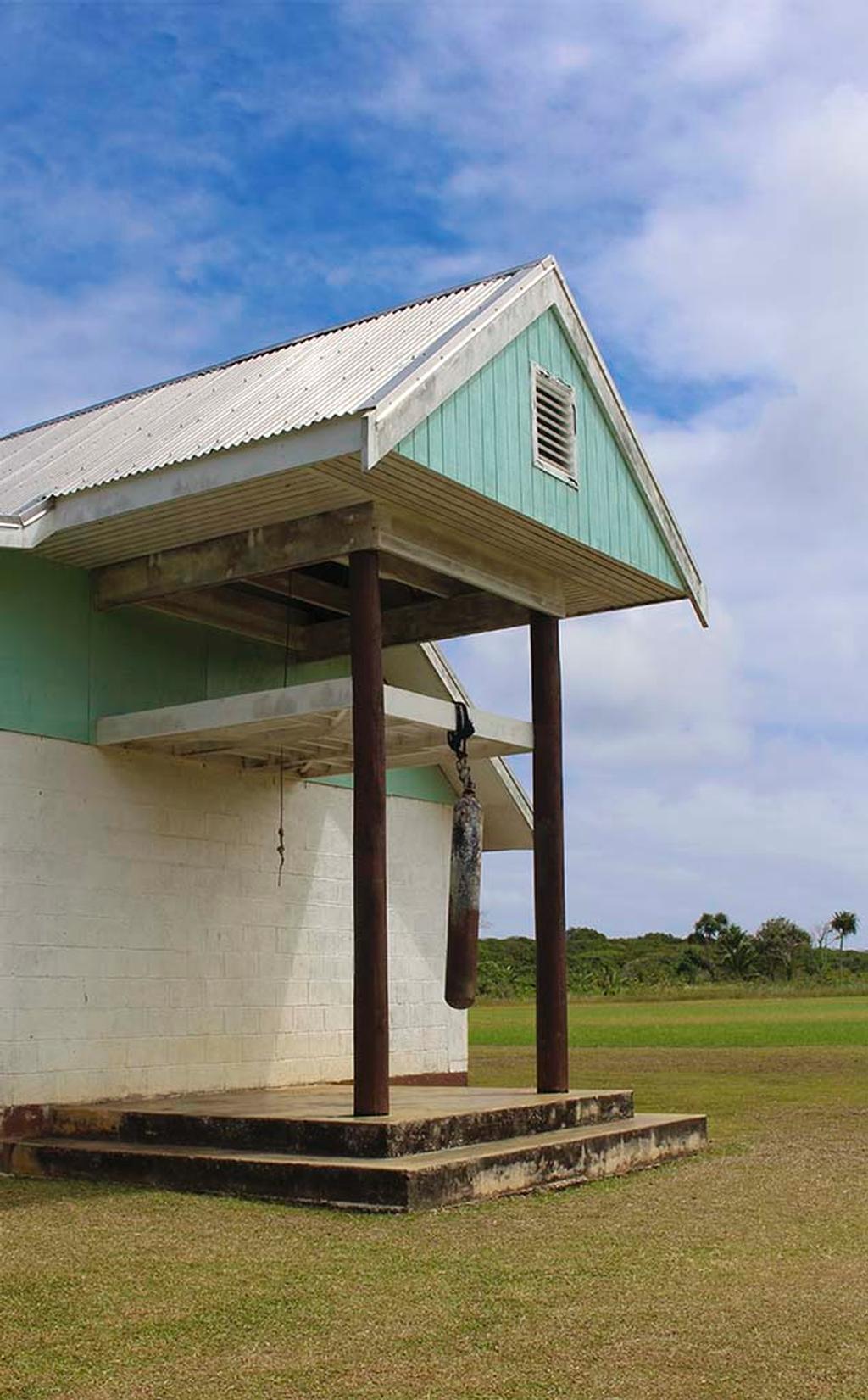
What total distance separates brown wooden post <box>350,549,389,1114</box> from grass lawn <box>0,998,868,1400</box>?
1.30 metres

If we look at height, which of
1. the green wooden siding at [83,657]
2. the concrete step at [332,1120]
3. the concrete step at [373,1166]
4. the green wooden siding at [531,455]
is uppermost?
the green wooden siding at [531,455]

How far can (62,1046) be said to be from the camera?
12.5m

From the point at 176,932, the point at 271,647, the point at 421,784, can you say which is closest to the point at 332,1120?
the point at 176,932

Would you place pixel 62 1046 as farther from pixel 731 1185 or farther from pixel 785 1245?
pixel 785 1245

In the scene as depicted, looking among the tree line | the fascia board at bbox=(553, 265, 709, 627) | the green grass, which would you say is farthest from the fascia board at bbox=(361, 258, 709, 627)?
the tree line

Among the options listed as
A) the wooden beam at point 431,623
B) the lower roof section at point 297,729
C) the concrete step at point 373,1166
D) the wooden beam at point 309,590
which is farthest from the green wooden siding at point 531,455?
the concrete step at point 373,1166

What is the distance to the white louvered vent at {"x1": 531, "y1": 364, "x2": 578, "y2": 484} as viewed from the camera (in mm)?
12820

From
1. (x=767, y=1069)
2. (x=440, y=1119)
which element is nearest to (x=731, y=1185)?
(x=440, y=1119)

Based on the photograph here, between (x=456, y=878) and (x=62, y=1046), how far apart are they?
3704 millimetres

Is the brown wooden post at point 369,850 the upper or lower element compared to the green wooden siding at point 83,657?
lower

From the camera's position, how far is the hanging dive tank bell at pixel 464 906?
35.5 feet

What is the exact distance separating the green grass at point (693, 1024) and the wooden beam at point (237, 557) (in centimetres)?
1889

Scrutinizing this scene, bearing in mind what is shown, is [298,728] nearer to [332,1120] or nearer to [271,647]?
[271,647]

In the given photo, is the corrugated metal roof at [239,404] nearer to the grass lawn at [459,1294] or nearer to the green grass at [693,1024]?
the grass lawn at [459,1294]
